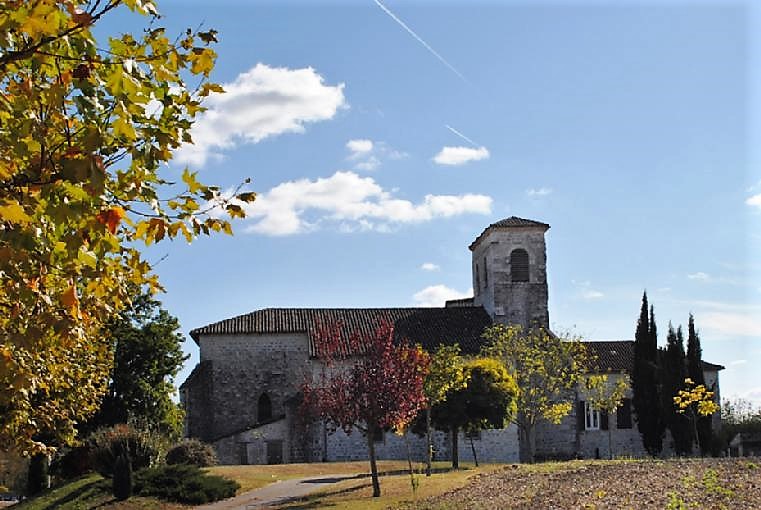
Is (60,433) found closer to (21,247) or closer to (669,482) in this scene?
(669,482)

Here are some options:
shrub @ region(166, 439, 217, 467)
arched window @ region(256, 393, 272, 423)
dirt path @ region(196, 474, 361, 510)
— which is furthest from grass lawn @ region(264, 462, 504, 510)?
arched window @ region(256, 393, 272, 423)

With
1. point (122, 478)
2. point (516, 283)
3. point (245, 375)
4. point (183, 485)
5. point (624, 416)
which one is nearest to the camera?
point (122, 478)

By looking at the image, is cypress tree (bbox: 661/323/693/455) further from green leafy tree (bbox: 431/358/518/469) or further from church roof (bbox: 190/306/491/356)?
green leafy tree (bbox: 431/358/518/469)

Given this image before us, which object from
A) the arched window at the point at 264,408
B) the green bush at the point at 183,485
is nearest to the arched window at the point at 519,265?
the arched window at the point at 264,408

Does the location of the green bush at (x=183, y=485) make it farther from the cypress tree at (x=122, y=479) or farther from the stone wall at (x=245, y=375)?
the stone wall at (x=245, y=375)

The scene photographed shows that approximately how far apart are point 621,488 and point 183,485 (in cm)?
1267

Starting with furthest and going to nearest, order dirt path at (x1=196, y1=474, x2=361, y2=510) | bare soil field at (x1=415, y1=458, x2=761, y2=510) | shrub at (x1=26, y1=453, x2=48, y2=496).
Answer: shrub at (x1=26, y1=453, x2=48, y2=496) < dirt path at (x1=196, y1=474, x2=361, y2=510) < bare soil field at (x1=415, y1=458, x2=761, y2=510)

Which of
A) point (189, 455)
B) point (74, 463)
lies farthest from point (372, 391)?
point (74, 463)

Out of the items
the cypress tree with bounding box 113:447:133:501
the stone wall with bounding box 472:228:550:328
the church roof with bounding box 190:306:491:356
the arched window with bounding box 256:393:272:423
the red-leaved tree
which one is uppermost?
the stone wall with bounding box 472:228:550:328

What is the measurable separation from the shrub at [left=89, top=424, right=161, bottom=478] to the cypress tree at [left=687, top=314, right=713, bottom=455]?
26.4 m

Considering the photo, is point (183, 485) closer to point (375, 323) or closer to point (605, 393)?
point (375, 323)

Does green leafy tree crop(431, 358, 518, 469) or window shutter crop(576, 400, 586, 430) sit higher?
green leafy tree crop(431, 358, 518, 469)

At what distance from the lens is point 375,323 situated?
46.8 m

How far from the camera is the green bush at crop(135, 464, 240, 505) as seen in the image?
76.2 feet
